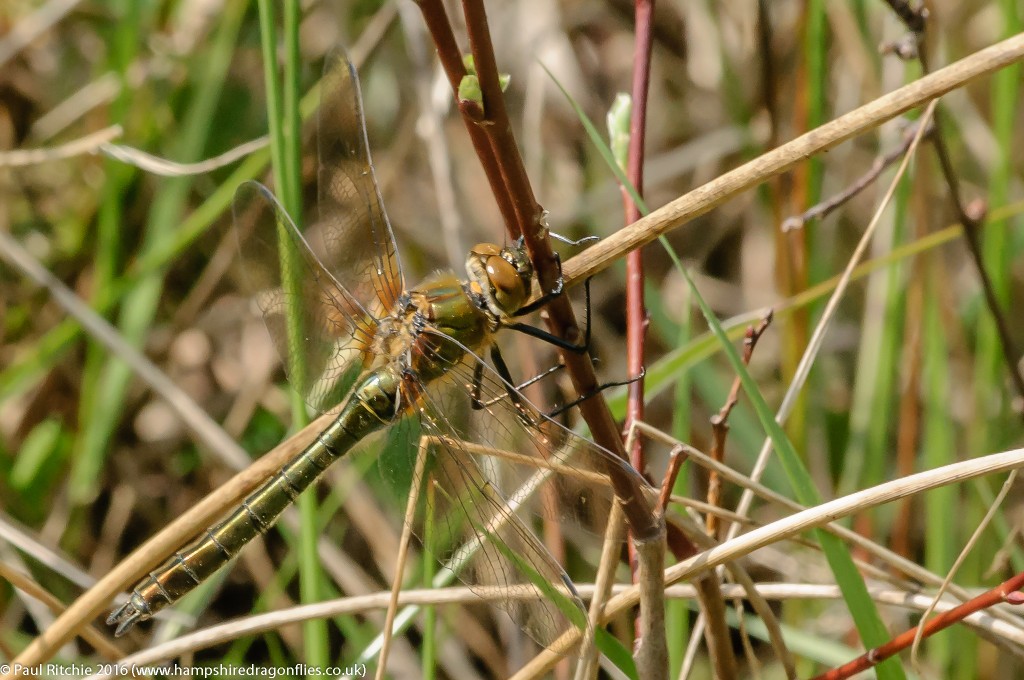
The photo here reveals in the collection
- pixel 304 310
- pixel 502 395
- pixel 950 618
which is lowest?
pixel 950 618

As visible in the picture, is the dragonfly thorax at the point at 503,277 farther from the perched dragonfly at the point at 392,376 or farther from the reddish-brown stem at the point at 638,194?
the reddish-brown stem at the point at 638,194

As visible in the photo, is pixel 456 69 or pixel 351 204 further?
pixel 351 204

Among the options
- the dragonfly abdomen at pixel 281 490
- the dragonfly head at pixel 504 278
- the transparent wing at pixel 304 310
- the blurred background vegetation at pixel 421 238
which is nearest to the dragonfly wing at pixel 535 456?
the dragonfly head at pixel 504 278

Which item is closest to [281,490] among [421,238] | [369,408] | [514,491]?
[369,408]

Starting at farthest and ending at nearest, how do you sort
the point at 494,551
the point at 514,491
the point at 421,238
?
the point at 421,238 < the point at 514,491 < the point at 494,551

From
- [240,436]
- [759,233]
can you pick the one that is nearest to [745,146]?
[759,233]

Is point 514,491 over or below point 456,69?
below

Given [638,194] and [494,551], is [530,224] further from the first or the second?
[494,551]

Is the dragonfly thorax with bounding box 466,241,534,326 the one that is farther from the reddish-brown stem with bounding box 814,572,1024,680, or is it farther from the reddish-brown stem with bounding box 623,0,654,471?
the reddish-brown stem with bounding box 814,572,1024,680
